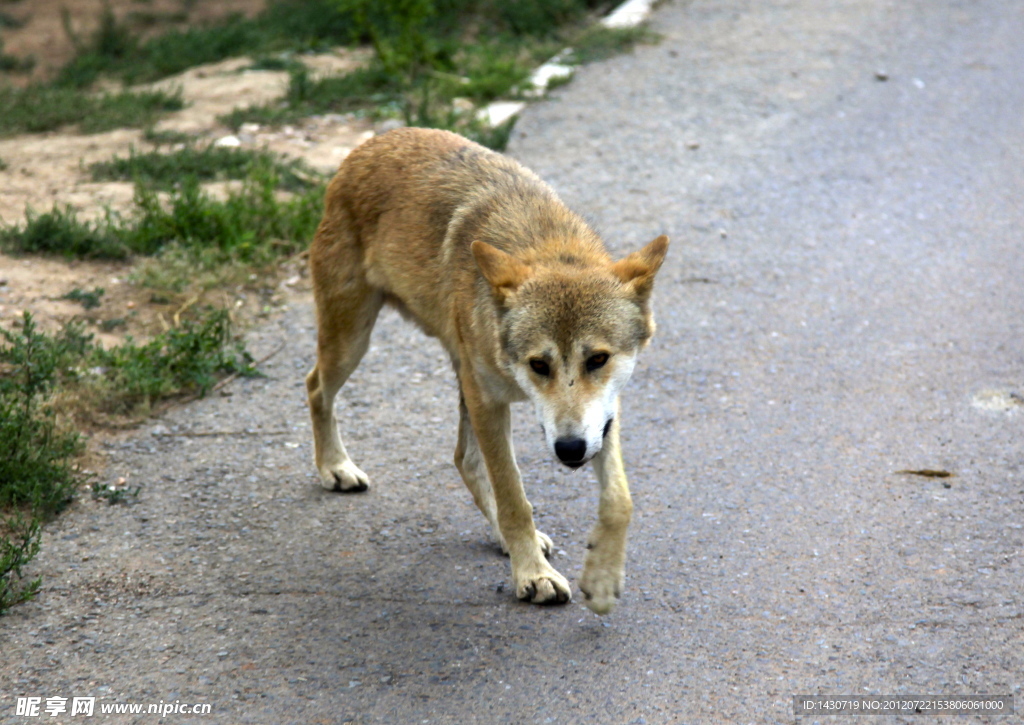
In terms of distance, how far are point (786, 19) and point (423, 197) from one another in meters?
9.23

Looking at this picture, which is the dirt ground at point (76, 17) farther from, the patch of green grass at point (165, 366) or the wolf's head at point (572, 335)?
the wolf's head at point (572, 335)

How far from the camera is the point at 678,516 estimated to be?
186 inches

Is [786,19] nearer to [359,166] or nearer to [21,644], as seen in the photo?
[359,166]

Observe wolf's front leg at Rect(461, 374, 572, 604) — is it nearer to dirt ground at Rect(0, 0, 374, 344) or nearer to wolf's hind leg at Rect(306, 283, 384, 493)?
wolf's hind leg at Rect(306, 283, 384, 493)

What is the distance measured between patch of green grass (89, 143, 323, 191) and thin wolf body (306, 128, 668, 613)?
3256 millimetres

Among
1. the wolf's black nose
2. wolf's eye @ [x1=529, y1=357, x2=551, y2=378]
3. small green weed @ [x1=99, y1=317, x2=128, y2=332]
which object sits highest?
wolf's eye @ [x1=529, y1=357, x2=551, y2=378]

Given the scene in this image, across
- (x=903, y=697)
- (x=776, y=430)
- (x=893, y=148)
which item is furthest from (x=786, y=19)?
(x=903, y=697)

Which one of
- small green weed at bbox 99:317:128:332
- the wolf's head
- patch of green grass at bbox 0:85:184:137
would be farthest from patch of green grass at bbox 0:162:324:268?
the wolf's head

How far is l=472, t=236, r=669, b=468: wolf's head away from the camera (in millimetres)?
3711

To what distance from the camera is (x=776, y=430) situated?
5402 mm

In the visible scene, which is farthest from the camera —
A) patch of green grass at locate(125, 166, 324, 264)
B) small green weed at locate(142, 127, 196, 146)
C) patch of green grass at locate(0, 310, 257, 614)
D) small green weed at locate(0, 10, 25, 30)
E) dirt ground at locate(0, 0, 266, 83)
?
small green weed at locate(0, 10, 25, 30)

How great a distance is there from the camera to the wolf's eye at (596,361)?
3859 mm

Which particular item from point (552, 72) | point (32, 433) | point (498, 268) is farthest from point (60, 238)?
point (552, 72)

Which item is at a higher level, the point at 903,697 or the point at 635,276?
the point at 635,276
